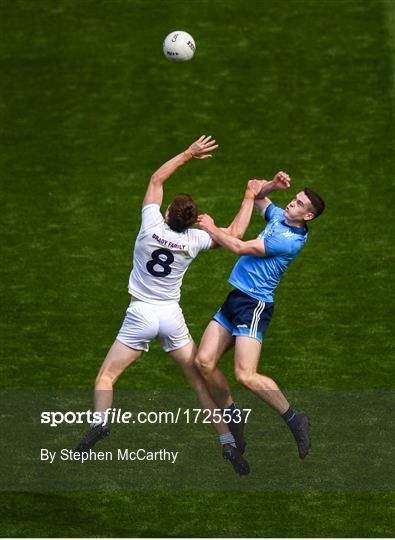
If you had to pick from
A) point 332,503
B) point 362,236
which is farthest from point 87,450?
point 362,236

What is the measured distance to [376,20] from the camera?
3097 cm

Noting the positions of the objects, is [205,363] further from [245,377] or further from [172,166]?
[172,166]

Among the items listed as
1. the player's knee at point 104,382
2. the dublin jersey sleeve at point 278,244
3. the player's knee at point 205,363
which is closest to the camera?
the dublin jersey sleeve at point 278,244

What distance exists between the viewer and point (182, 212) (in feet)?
59.8

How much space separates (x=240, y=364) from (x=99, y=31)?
552 inches

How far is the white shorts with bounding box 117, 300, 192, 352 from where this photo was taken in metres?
18.8

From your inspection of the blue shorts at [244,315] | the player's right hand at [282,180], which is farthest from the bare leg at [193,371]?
the player's right hand at [282,180]

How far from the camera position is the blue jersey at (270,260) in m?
18.7

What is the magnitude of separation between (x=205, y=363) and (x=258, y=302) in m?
1.01

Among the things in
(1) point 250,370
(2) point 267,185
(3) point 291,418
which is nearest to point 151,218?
(2) point 267,185

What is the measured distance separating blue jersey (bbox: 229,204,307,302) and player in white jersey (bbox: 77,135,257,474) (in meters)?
0.49

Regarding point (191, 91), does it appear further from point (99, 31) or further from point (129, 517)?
point (129, 517)

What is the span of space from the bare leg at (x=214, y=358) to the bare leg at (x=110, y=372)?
84 cm

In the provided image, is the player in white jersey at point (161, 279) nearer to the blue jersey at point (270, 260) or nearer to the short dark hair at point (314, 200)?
the blue jersey at point (270, 260)
